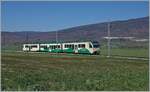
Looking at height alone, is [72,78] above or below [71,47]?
below

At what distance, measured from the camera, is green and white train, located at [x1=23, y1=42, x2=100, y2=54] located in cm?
7262

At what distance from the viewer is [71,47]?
7712 cm

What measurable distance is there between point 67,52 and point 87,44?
8.43 m

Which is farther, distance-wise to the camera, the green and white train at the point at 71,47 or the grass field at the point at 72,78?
the green and white train at the point at 71,47

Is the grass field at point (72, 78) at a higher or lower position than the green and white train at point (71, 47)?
lower

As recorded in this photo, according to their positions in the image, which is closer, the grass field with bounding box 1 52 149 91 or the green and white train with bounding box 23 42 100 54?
the grass field with bounding box 1 52 149 91

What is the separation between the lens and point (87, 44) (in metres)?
72.2

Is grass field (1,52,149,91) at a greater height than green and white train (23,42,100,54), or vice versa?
green and white train (23,42,100,54)

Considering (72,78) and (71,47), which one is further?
(71,47)

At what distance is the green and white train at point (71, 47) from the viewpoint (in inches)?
2859

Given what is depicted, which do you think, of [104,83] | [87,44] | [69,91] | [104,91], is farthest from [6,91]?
[87,44]

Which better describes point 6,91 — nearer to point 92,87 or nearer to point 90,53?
point 92,87

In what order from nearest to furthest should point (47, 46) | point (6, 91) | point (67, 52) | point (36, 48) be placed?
point (6, 91)
point (67, 52)
point (47, 46)
point (36, 48)

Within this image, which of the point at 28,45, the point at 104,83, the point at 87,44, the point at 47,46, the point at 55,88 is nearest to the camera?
the point at 55,88
